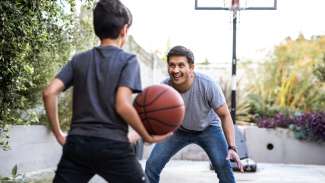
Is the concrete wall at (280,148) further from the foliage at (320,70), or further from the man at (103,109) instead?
the man at (103,109)

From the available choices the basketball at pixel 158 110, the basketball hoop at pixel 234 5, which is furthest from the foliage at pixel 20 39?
the basketball hoop at pixel 234 5

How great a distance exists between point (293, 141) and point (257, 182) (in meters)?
4.51

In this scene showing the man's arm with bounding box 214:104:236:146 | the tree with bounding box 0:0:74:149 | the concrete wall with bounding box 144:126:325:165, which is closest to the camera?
the man's arm with bounding box 214:104:236:146

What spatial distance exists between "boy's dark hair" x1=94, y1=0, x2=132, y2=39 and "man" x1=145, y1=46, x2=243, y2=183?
193 cm

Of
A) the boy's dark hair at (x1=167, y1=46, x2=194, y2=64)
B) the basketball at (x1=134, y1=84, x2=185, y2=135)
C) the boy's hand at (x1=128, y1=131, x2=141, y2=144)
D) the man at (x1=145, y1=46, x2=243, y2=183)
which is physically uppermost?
the boy's dark hair at (x1=167, y1=46, x2=194, y2=64)

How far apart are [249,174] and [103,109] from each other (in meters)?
7.36

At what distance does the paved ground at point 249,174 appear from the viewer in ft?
30.0

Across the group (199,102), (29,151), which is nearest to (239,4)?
(29,151)

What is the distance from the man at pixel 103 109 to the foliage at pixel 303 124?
9952mm

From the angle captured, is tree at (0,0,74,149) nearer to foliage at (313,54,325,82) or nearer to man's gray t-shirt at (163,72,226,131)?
man's gray t-shirt at (163,72,226,131)

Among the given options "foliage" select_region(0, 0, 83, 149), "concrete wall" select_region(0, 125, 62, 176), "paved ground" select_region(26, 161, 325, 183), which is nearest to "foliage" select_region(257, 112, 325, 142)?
"paved ground" select_region(26, 161, 325, 183)

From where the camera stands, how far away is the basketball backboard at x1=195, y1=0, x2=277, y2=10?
12891mm

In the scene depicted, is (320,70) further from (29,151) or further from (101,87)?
(101,87)

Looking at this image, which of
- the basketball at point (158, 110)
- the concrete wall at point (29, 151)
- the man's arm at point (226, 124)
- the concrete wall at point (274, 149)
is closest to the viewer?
the basketball at point (158, 110)
